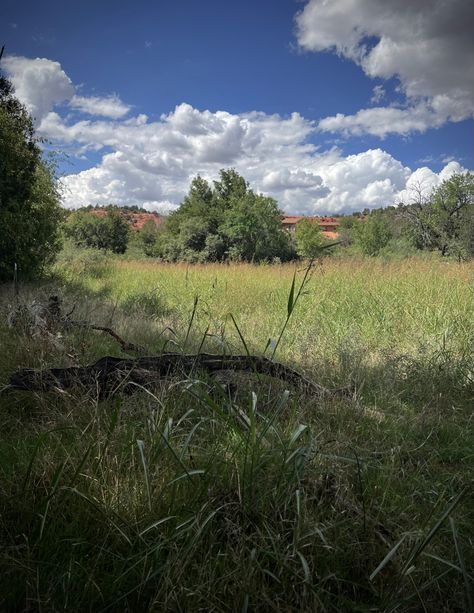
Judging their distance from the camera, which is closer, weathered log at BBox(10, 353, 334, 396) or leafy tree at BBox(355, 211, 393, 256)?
weathered log at BBox(10, 353, 334, 396)

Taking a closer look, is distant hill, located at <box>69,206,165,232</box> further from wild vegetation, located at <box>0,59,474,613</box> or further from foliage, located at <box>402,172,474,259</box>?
wild vegetation, located at <box>0,59,474,613</box>

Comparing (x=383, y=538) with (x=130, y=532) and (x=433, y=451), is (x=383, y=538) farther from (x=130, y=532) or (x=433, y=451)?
(x=433, y=451)

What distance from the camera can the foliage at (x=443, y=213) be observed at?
36656 millimetres

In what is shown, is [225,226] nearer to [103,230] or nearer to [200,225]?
[200,225]

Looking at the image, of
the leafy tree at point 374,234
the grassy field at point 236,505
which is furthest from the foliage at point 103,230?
the grassy field at point 236,505

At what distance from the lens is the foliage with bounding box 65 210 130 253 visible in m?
50.6

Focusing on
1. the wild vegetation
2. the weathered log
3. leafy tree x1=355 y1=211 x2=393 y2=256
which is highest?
leafy tree x1=355 y1=211 x2=393 y2=256

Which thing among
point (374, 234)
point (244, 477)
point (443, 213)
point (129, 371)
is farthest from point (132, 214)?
point (244, 477)

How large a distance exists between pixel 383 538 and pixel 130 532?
79 cm

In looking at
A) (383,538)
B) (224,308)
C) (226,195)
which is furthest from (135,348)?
(226,195)

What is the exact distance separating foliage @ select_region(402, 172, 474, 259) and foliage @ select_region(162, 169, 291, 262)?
1330 centimetres

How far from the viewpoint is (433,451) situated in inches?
81.7

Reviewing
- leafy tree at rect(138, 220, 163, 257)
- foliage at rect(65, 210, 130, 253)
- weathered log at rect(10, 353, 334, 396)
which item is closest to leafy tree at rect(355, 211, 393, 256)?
leafy tree at rect(138, 220, 163, 257)

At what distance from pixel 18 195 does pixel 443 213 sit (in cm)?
3915
